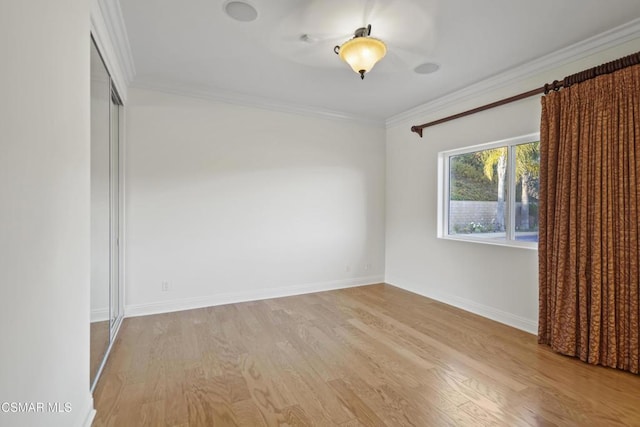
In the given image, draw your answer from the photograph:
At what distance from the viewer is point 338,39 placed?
268cm

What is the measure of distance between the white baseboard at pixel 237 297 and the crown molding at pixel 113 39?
235 cm

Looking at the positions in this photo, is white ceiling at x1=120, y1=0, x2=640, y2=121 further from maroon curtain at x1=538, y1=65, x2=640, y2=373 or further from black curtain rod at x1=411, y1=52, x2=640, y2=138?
maroon curtain at x1=538, y1=65, x2=640, y2=373

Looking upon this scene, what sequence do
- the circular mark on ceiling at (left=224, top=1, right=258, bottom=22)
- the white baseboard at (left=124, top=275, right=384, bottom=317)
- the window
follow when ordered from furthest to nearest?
1. the white baseboard at (left=124, top=275, right=384, bottom=317)
2. the window
3. the circular mark on ceiling at (left=224, top=1, right=258, bottom=22)

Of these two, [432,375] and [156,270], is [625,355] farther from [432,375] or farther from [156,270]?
[156,270]

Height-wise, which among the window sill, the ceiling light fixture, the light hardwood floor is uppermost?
the ceiling light fixture

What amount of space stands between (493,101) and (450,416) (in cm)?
323

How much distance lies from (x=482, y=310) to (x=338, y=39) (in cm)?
331

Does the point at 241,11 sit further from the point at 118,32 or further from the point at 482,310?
the point at 482,310

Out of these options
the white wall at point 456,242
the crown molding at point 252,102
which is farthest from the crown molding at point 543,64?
the crown molding at point 252,102

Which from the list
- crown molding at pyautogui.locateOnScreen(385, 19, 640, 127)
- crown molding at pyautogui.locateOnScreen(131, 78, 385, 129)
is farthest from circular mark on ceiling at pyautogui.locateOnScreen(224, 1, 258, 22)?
crown molding at pyautogui.locateOnScreen(385, 19, 640, 127)

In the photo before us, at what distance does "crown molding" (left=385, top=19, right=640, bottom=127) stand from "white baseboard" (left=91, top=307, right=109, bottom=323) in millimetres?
4304

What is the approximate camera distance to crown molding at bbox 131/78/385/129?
3605 millimetres

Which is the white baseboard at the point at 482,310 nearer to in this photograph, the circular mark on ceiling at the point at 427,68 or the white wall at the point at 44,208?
the circular mark on ceiling at the point at 427,68

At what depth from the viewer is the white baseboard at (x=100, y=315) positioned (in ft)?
7.02
